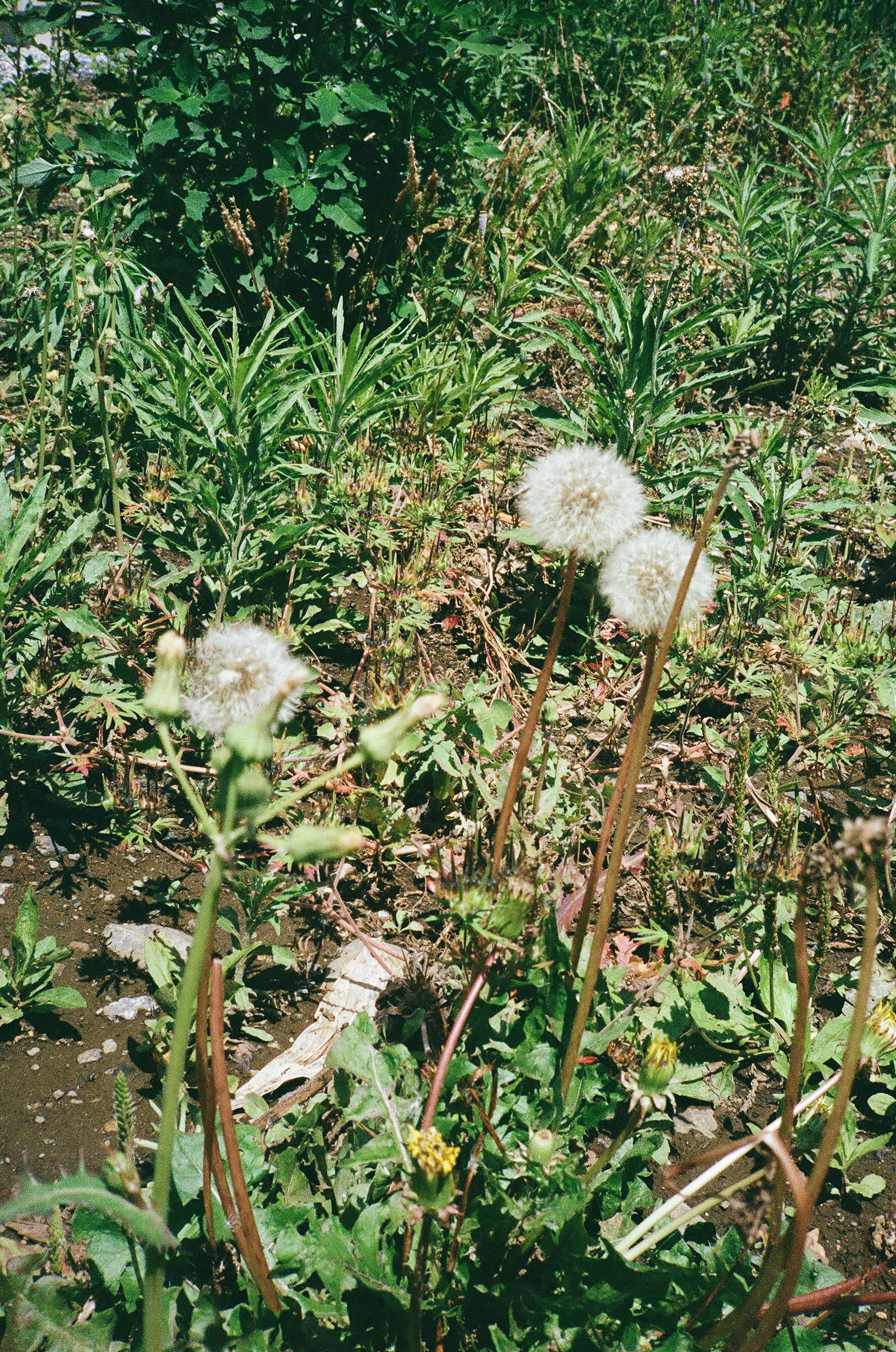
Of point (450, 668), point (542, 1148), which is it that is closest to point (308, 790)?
point (542, 1148)

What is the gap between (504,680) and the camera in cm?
283

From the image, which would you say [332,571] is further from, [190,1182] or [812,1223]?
[812,1223]

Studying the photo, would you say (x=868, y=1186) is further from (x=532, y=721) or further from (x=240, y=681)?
(x=240, y=681)

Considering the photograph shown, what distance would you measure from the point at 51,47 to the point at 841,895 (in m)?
5.99

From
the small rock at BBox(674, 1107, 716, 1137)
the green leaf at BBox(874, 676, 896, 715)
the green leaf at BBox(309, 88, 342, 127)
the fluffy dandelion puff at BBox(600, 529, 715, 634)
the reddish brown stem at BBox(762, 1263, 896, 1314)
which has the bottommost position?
the small rock at BBox(674, 1107, 716, 1137)

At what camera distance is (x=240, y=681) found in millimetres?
1351

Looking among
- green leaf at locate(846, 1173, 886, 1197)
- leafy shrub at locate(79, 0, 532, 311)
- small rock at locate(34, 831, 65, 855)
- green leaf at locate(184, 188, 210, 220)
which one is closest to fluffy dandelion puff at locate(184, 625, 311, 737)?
small rock at locate(34, 831, 65, 855)

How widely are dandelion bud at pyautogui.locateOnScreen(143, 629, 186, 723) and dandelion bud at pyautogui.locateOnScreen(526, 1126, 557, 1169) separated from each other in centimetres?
89

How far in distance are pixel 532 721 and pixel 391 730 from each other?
67cm

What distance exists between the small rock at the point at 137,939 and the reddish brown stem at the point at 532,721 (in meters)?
0.76

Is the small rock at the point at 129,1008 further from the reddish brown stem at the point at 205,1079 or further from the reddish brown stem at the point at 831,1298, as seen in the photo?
the reddish brown stem at the point at 831,1298

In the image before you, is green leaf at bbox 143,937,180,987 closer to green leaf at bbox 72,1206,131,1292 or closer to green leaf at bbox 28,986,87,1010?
green leaf at bbox 28,986,87,1010

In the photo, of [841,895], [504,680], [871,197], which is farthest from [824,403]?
[841,895]

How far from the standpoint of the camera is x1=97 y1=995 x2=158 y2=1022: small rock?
6.47 ft
